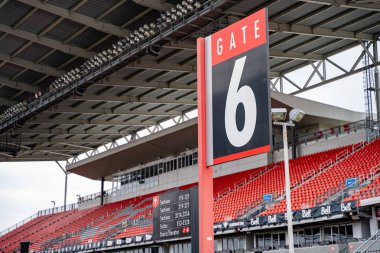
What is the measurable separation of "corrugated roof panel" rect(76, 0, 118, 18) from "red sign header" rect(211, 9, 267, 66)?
59.0 feet

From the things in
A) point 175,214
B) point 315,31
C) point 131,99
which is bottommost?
point 175,214

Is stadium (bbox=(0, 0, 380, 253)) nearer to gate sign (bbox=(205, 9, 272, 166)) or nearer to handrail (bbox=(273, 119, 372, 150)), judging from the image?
handrail (bbox=(273, 119, 372, 150))

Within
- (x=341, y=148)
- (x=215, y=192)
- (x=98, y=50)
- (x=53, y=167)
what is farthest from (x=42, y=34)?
(x=53, y=167)

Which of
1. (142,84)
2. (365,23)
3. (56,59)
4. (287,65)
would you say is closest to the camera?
(365,23)

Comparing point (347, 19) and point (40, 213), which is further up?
point (347, 19)

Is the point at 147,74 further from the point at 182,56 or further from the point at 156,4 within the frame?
the point at 156,4

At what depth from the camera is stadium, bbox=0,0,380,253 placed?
23.7 meters

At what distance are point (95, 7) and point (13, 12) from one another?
12.9 ft

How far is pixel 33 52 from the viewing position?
33.0m

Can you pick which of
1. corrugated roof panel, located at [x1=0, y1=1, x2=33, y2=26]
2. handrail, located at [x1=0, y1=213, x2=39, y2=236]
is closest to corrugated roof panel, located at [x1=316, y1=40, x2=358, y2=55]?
corrugated roof panel, located at [x1=0, y1=1, x2=33, y2=26]

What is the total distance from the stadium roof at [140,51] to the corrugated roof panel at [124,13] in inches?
1.8

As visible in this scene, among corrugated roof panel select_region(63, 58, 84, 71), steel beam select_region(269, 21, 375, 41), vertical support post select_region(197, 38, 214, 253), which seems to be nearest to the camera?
vertical support post select_region(197, 38, 214, 253)

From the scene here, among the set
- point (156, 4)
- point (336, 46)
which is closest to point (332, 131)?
point (336, 46)

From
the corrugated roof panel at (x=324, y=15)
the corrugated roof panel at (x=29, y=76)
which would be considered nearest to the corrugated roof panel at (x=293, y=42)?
the corrugated roof panel at (x=324, y=15)
